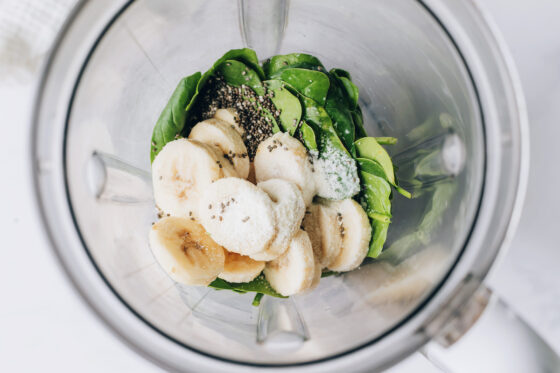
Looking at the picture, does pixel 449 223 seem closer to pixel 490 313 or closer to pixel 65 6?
pixel 490 313

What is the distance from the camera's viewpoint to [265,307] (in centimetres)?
67

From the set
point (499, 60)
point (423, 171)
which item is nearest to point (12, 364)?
point (423, 171)

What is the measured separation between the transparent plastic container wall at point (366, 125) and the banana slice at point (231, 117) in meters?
0.09

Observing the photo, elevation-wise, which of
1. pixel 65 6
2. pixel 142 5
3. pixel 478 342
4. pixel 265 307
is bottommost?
pixel 478 342

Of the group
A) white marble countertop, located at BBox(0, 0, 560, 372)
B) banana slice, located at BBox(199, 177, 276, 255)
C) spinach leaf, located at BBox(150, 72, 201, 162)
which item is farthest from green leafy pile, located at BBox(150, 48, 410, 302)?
white marble countertop, located at BBox(0, 0, 560, 372)

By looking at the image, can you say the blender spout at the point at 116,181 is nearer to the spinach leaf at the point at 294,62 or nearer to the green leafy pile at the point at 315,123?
the green leafy pile at the point at 315,123

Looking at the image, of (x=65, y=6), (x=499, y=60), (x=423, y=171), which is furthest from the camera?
(x=65, y=6)

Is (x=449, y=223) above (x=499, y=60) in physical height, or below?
below

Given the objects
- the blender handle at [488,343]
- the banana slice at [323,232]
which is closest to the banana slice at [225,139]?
the banana slice at [323,232]

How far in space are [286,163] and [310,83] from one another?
4.9 inches

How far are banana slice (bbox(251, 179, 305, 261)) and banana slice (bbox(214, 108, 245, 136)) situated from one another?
0.10 metres

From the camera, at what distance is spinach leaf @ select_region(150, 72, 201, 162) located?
0.63 metres

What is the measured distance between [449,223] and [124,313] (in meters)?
0.39

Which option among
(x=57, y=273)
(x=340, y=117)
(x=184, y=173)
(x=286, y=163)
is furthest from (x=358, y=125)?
(x=57, y=273)
